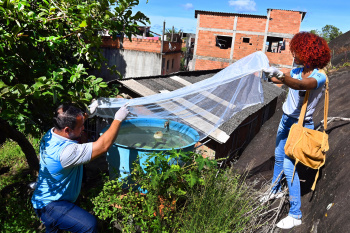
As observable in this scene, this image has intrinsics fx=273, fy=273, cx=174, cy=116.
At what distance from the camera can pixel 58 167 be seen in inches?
90.7

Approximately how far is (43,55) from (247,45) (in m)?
20.4

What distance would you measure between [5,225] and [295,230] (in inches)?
124

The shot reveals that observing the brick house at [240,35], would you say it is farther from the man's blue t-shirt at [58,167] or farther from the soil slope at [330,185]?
the man's blue t-shirt at [58,167]

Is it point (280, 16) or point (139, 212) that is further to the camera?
point (280, 16)

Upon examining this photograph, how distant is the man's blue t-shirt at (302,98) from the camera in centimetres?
244

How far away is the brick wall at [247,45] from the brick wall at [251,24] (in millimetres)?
513

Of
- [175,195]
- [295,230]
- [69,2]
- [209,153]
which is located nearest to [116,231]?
[175,195]

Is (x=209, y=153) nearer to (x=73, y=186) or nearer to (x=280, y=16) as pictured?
(x=73, y=186)

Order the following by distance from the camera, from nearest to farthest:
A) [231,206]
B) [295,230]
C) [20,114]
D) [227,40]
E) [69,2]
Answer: [20,114] → [231,206] → [295,230] → [69,2] → [227,40]

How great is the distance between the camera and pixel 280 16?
20141mm

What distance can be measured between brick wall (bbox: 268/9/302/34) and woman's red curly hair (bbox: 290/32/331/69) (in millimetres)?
19662

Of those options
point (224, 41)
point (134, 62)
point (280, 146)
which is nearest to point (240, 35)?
point (224, 41)

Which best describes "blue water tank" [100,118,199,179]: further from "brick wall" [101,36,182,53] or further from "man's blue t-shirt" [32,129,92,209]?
"brick wall" [101,36,182,53]

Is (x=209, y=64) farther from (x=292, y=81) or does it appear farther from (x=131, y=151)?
(x=292, y=81)
